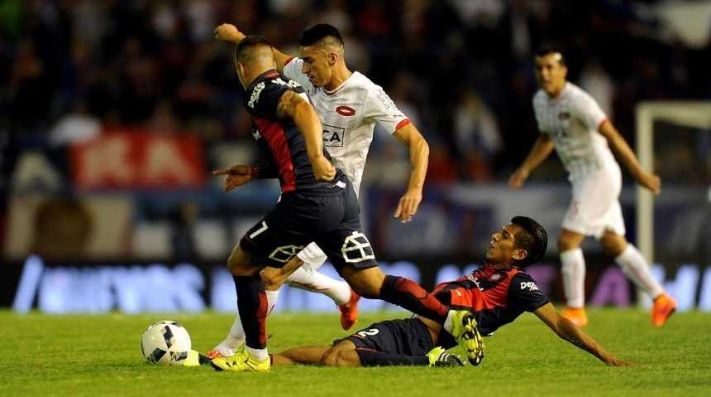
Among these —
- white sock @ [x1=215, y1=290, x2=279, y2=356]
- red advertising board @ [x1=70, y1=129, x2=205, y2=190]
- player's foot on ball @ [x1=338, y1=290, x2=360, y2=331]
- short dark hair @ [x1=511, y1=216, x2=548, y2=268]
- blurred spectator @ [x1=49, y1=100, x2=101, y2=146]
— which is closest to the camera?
short dark hair @ [x1=511, y1=216, x2=548, y2=268]

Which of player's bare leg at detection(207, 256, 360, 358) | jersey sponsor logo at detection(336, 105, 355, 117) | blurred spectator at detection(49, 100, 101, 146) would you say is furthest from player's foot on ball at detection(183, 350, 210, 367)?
blurred spectator at detection(49, 100, 101, 146)

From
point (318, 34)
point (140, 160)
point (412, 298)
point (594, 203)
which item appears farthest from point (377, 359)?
point (140, 160)

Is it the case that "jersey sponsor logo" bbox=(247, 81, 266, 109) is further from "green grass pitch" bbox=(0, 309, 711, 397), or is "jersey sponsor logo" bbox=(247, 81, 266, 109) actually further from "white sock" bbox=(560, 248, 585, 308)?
"white sock" bbox=(560, 248, 585, 308)

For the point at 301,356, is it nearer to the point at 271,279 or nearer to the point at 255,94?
the point at 271,279

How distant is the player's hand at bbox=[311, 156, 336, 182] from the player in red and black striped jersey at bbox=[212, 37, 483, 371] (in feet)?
0.63

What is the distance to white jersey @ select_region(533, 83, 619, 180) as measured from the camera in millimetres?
12578

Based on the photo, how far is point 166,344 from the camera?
9188 millimetres

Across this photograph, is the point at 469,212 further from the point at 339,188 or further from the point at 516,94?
the point at 339,188

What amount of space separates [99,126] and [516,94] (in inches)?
216

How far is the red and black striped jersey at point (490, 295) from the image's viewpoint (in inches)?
364

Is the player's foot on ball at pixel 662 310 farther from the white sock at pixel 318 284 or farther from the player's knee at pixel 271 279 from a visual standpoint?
the player's knee at pixel 271 279

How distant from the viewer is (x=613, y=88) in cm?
1970

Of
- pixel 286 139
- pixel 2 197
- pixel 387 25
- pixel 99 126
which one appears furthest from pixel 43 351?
pixel 387 25

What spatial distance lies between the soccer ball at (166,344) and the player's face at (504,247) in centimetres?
202
